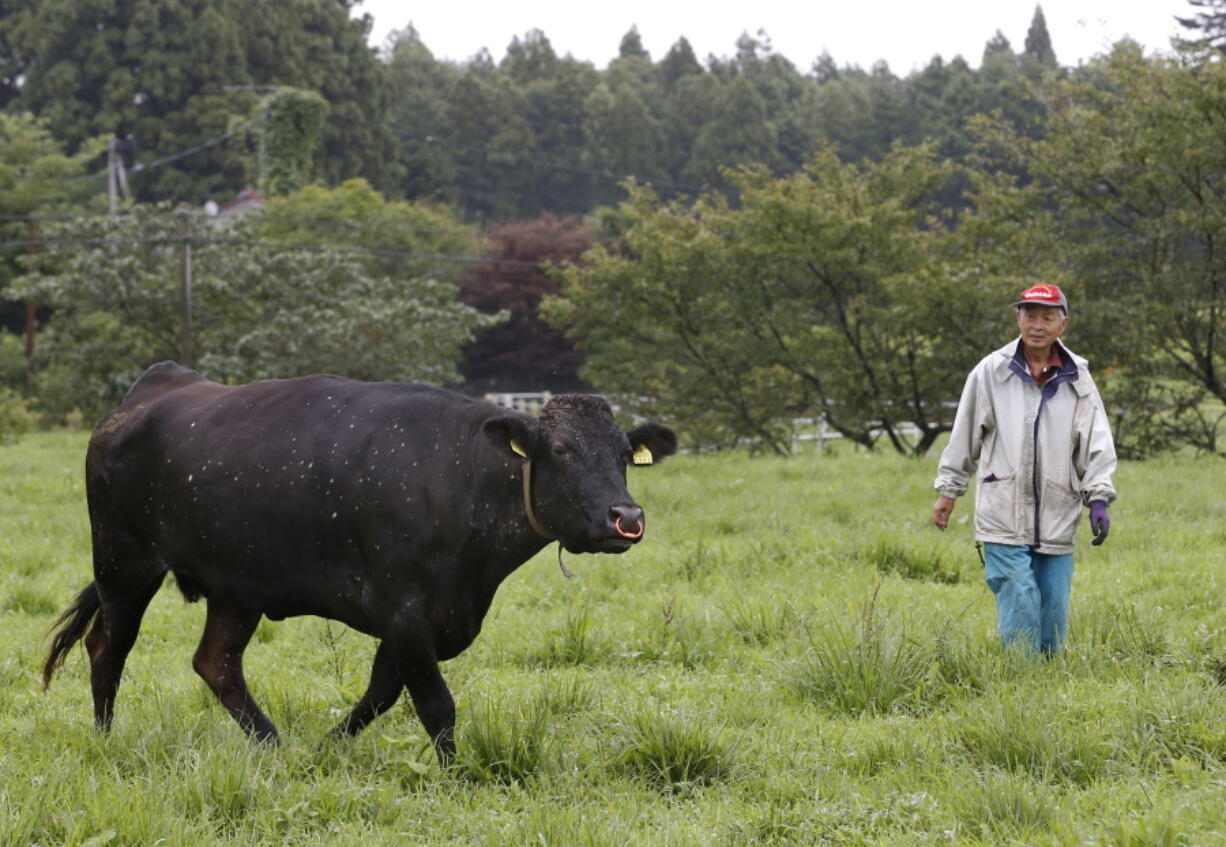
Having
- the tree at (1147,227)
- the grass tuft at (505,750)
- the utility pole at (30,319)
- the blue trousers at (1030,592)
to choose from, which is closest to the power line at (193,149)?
the utility pole at (30,319)

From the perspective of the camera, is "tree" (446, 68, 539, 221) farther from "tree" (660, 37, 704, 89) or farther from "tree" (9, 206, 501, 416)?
"tree" (9, 206, 501, 416)

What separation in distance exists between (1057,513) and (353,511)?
122 inches

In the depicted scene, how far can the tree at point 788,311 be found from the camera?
18594mm

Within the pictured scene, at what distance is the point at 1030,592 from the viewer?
19.3 ft

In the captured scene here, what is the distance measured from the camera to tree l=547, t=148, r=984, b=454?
18.6 m

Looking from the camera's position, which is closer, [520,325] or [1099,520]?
[1099,520]

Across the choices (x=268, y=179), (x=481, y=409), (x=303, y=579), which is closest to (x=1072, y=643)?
(x=481, y=409)

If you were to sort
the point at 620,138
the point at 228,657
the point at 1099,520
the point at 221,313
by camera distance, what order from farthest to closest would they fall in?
1. the point at 620,138
2. the point at 221,313
3. the point at 1099,520
4. the point at 228,657

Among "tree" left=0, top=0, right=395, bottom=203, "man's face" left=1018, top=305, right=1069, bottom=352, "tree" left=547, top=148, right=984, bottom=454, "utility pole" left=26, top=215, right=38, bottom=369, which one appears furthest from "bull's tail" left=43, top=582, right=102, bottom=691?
"tree" left=0, top=0, right=395, bottom=203

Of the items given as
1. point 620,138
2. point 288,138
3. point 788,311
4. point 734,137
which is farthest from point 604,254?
point 620,138

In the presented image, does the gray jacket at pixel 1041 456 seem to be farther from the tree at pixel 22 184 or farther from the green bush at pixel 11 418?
the tree at pixel 22 184

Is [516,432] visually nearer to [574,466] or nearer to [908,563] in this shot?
[574,466]

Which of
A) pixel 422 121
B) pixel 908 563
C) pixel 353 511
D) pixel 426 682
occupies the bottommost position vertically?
pixel 908 563

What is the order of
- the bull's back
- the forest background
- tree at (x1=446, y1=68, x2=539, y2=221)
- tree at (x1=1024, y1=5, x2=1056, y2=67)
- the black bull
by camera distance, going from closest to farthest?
1. the black bull
2. the bull's back
3. the forest background
4. tree at (x1=446, y1=68, x2=539, y2=221)
5. tree at (x1=1024, y1=5, x2=1056, y2=67)
